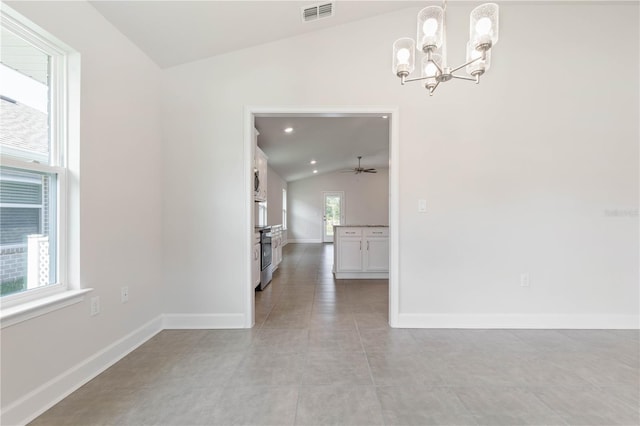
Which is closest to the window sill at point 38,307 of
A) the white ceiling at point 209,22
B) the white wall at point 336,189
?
the white ceiling at point 209,22

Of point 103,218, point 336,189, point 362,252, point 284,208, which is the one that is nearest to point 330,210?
point 336,189

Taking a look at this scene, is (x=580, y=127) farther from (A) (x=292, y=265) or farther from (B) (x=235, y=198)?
(A) (x=292, y=265)

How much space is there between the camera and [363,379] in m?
1.95

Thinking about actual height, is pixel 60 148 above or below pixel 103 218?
above

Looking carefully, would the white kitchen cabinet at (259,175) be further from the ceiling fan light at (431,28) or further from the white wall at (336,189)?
the white wall at (336,189)

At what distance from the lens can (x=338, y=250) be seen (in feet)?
17.0

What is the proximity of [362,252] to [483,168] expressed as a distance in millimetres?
2664

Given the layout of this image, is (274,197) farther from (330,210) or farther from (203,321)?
(203,321)

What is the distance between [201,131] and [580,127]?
12.2ft

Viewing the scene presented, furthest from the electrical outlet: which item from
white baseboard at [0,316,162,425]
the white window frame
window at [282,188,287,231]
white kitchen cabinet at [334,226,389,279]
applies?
window at [282,188,287,231]

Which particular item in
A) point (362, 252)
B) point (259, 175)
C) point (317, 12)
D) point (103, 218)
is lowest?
point (362, 252)

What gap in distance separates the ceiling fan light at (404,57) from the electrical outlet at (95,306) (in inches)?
98.9

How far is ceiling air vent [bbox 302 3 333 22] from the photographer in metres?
2.51

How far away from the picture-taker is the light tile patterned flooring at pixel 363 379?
1.60 m
